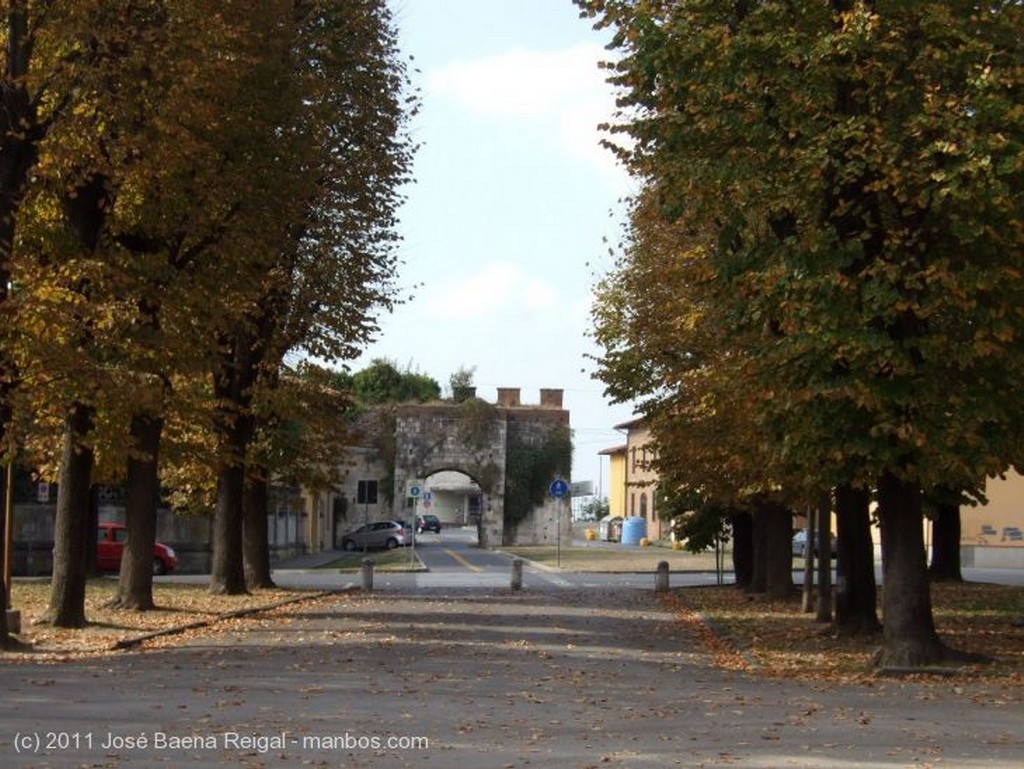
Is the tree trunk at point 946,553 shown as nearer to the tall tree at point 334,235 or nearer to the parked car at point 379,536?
the tall tree at point 334,235

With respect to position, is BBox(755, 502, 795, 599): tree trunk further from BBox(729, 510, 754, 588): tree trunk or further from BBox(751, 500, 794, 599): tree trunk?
BBox(729, 510, 754, 588): tree trunk

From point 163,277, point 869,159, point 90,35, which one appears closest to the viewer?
point 869,159

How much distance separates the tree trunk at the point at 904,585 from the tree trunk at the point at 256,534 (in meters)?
19.4

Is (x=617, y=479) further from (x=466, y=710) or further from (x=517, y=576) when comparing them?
(x=466, y=710)

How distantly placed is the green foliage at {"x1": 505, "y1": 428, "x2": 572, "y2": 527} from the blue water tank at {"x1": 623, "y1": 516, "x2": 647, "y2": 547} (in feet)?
61.0

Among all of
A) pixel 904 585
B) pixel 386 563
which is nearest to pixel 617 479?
pixel 386 563

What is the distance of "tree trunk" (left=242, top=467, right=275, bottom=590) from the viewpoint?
35.2 m

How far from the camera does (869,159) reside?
16.2 meters

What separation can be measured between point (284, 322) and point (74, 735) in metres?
20.5

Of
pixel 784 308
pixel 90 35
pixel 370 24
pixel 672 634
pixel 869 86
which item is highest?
pixel 370 24

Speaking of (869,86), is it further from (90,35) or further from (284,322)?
(284,322)

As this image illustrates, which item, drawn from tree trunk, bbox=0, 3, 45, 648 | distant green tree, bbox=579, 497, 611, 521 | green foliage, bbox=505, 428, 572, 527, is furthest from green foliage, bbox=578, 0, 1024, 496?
distant green tree, bbox=579, 497, 611, 521

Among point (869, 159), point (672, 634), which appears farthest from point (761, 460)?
point (869, 159)

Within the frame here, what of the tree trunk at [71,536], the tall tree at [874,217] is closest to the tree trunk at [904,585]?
the tall tree at [874,217]
